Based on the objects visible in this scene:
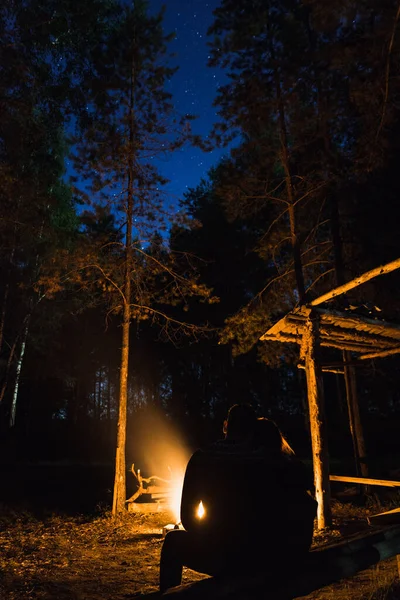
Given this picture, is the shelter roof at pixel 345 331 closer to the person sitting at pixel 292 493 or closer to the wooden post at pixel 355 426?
the wooden post at pixel 355 426

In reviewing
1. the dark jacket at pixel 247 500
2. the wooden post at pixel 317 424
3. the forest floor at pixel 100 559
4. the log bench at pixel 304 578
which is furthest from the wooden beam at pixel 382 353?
the dark jacket at pixel 247 500

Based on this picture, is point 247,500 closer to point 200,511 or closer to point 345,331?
point 200,511

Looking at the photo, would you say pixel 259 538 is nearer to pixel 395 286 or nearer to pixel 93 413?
pixel 395 286

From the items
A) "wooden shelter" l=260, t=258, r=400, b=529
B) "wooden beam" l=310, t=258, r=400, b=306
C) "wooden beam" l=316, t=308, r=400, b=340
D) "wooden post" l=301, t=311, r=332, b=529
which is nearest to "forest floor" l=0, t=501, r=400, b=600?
"wooden post" l=301, t=311, r=332, b=529

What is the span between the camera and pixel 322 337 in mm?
→ 10008

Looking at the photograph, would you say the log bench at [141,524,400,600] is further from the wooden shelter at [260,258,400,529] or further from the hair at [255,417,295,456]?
the wooden shelter at [260,258,400,529]

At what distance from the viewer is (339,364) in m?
11.0

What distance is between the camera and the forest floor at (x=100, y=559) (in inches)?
206

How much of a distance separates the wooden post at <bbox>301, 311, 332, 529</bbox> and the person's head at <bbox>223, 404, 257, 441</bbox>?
224 inches

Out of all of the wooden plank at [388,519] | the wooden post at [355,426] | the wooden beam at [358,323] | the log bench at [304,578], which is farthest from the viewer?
the wooden post at [355,426]

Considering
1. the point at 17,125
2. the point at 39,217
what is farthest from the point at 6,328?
the point at 17,125

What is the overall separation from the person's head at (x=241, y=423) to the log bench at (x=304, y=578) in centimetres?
84

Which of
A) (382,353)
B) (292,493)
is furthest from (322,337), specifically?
(292,493)

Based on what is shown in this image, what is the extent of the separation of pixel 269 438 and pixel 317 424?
6406 millimetres
